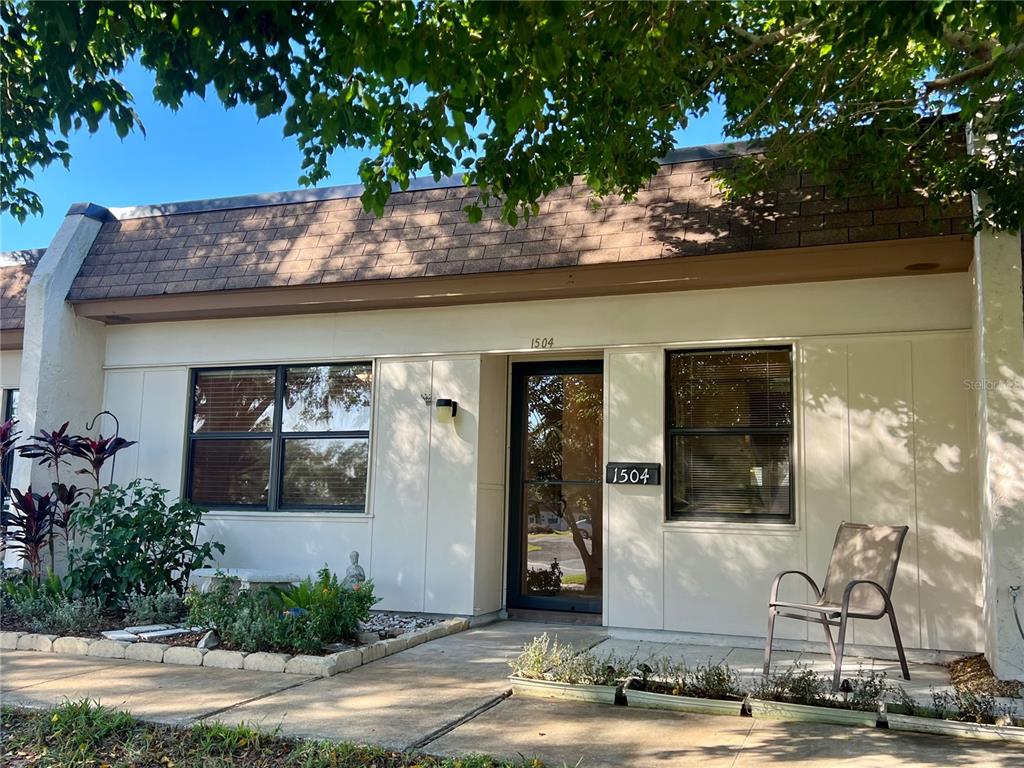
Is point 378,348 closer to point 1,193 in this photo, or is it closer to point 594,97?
point 1,193

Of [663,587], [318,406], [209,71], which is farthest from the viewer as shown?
[318,406]

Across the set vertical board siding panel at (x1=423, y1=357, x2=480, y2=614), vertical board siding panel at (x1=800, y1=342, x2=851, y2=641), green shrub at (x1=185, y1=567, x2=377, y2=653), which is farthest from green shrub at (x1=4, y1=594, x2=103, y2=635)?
vertical board siding panel at (x1=800, y1=342, x2=851, y2=641)

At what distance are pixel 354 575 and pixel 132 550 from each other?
6.23 feet

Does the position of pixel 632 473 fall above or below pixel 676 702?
above

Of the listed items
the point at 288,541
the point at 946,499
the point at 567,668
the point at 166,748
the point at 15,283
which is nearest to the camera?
the point at 166,748

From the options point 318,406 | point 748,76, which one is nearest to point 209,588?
point 318,406

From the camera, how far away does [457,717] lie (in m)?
4.63

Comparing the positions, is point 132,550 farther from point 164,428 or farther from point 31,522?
point 164,428

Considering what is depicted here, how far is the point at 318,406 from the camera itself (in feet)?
28.6

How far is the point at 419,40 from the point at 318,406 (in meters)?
5.27

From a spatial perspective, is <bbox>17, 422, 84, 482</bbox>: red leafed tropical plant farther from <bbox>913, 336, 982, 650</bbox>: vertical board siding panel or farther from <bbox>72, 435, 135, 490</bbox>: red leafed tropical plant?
<bbox>913, 336, 982, 650</bbox>: vertical board siding panel

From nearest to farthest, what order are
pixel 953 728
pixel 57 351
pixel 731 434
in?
pixel 953 728 < pixel 731 434 < pixel 57 351

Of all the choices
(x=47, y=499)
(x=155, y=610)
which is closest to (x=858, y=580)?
(x=155, y=610)

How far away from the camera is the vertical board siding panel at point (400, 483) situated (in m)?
8.02
